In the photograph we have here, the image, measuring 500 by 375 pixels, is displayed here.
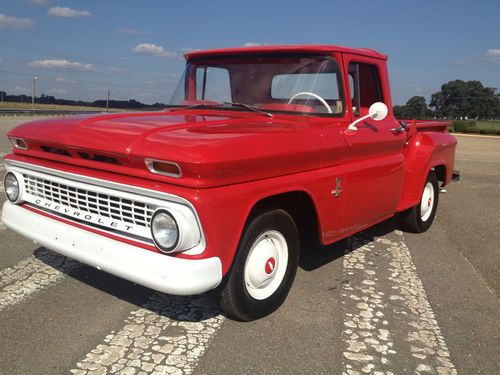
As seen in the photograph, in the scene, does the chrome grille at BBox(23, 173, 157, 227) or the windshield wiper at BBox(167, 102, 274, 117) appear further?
the windshield wiper at BBox(167, 102, 274, 117)

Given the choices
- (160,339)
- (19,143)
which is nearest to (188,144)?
(160,339)

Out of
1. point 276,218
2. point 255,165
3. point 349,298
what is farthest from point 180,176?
point 349,298

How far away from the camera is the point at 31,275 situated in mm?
3680

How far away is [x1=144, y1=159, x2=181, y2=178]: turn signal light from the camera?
2.47 m

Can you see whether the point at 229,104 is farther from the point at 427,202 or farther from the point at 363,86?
the point at 427,202

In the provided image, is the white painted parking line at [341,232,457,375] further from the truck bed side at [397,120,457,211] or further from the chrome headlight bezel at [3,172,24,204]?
the chrome headlight bezel at [3,172,24,204]

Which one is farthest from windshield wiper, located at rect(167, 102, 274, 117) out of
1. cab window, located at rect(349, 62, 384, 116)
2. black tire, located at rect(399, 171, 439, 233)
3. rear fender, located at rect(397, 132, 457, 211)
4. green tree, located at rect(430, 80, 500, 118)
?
green tree, located at rect(430, 80, 500, 118)

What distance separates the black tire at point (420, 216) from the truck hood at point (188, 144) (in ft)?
7.69

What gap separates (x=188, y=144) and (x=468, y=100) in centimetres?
7949

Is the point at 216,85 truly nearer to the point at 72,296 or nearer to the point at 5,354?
the point at 72,296

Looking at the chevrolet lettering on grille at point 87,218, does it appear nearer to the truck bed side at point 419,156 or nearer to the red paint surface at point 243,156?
the red paint surface at point 243,156

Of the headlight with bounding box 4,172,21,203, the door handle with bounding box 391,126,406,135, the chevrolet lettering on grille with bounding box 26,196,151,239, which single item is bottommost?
the chevrolet lettering on grille with bounding box 26,196,151,239

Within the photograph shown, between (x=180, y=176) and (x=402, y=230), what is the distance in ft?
12.5

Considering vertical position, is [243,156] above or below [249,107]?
below
